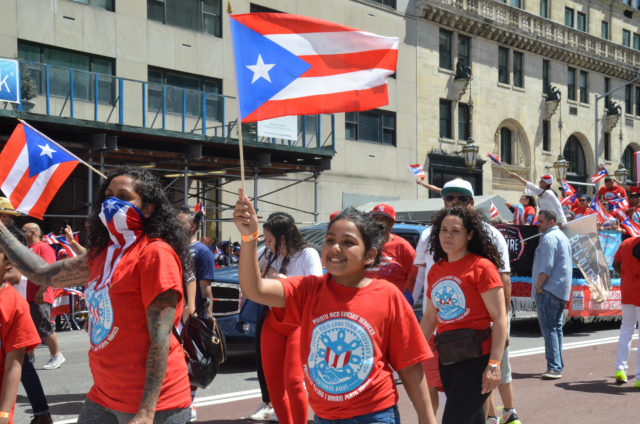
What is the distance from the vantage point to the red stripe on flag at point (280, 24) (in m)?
4.60

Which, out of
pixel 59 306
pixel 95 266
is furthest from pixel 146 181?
pixel 59 306

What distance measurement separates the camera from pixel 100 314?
3.20 metres

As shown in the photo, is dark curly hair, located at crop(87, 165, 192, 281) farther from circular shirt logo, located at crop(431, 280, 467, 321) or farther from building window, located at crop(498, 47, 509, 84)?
building window, located at crop(498, 47, 509, 84)

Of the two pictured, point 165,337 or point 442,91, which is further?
point 442,91

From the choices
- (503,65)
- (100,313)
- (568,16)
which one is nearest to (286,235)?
(100,313)

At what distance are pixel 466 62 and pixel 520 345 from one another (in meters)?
22.6

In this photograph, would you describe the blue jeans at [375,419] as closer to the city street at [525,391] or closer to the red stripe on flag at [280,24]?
the red stripe on flag at [280,24]

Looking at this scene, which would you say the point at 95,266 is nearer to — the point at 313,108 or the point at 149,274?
the point at 149,274

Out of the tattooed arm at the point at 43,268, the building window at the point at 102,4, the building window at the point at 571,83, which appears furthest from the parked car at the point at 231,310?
the building window at the point at 571,83

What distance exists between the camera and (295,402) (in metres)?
5.37

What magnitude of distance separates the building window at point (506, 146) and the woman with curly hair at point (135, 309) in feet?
106

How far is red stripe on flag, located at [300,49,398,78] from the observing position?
16.3 ft

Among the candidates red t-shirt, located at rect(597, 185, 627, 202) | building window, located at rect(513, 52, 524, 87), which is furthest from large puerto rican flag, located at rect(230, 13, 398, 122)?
building window, located at rect(513, 52, 524, 87)

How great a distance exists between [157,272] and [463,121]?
99.0 feet
